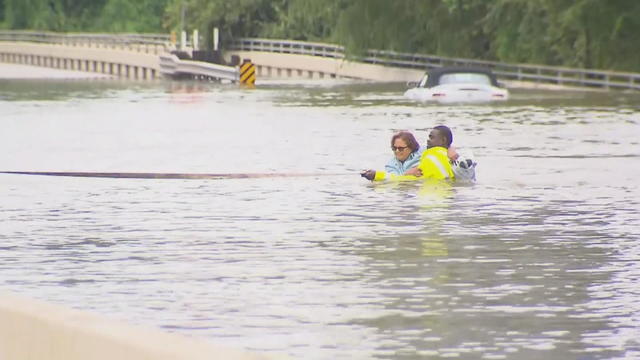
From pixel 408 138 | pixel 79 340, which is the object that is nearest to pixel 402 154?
pixel 408 138

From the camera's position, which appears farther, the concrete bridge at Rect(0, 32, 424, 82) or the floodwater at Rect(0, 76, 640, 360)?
the concrete bridge at Rect(0, 32, 424, 82)

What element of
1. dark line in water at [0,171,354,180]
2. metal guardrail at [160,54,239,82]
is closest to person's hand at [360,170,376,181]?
dark line in water at [0,171,354,180]

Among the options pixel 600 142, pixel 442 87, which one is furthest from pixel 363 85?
pixel 600 142

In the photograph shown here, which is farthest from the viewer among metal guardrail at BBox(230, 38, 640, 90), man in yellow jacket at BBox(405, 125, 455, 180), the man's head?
metal guardrail at BBox(230, 38, 640, 90)

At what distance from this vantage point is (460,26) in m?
78.7

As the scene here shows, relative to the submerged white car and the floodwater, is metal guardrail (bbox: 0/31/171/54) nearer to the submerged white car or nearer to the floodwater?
the submerged white car

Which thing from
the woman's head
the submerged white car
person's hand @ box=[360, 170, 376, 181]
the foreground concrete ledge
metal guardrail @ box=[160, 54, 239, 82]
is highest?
the foreground concrete ledge

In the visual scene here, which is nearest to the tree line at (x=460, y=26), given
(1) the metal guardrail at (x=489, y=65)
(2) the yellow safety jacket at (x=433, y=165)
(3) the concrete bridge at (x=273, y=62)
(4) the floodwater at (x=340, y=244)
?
(1) the metal guardrail at (x=489, y=65)

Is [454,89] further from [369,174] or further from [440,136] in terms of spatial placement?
[440,136]

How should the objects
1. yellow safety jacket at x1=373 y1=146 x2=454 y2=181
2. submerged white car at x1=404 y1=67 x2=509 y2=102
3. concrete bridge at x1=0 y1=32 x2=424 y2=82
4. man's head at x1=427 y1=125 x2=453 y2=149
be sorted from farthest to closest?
concrete bridge at x1=0 y1=32 x2=424 y2=82 → submerged white car at x1=404 y1=67 x2=509 y2=102 → yellow safety jacket at x1=373 y1=146 x2=454 y2=181 → man's head at x1=427 y1=125 x2=453 y2=149

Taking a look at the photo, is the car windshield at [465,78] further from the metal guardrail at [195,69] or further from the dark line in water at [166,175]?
the dark line in water at [166,175]

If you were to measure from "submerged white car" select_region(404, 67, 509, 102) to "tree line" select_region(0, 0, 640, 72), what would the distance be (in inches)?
281

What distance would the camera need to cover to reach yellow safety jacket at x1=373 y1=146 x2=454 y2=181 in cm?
2269

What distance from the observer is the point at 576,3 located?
63.7 m
